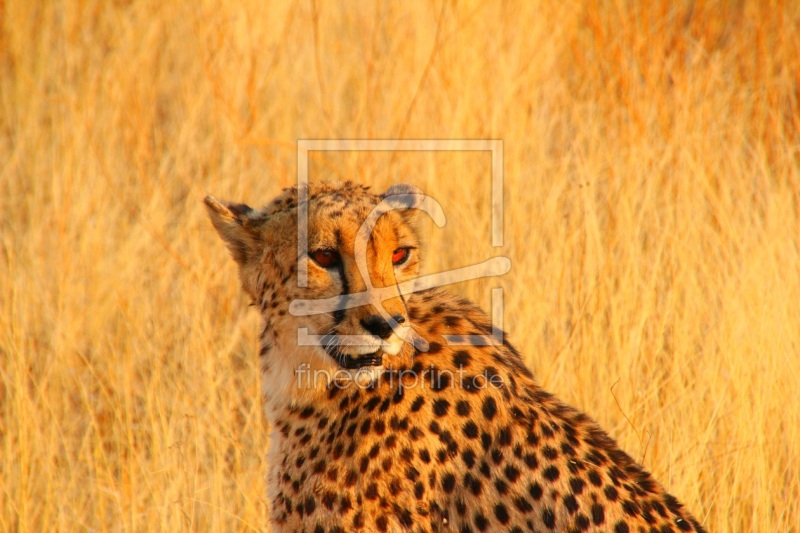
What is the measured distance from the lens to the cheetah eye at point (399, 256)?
9.71 feet

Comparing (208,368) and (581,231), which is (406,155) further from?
(208,368)

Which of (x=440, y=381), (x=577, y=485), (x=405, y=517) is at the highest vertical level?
(x=440, y=381)

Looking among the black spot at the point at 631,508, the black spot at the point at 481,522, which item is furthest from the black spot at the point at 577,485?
the black spot at the point at 481,522

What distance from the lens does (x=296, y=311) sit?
291 cm

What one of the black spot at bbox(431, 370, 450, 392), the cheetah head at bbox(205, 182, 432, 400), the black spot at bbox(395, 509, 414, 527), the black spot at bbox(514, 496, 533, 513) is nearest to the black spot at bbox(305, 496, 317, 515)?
the black spot at bbox(395, 509, 414, 527)

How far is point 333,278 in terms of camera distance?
288 centimetres

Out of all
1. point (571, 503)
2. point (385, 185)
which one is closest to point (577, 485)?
point (571, 503)

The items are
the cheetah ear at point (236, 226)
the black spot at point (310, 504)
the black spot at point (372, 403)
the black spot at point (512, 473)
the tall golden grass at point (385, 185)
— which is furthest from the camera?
the tall golden grass at point (385, 185)

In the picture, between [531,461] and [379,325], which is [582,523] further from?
[379,325]

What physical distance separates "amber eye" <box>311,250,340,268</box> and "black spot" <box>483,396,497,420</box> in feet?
1.97

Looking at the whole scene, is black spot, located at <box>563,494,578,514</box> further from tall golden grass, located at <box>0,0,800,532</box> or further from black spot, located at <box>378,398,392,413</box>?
tall golden grass, located at <box>0,0,800,532</box>

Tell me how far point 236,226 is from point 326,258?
0.41 metres

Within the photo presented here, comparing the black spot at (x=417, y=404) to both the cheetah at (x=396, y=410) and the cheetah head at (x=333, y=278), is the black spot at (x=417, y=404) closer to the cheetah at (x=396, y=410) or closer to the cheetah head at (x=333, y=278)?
the cheetah at (x=396, y=410)

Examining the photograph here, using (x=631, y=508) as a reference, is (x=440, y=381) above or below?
above
